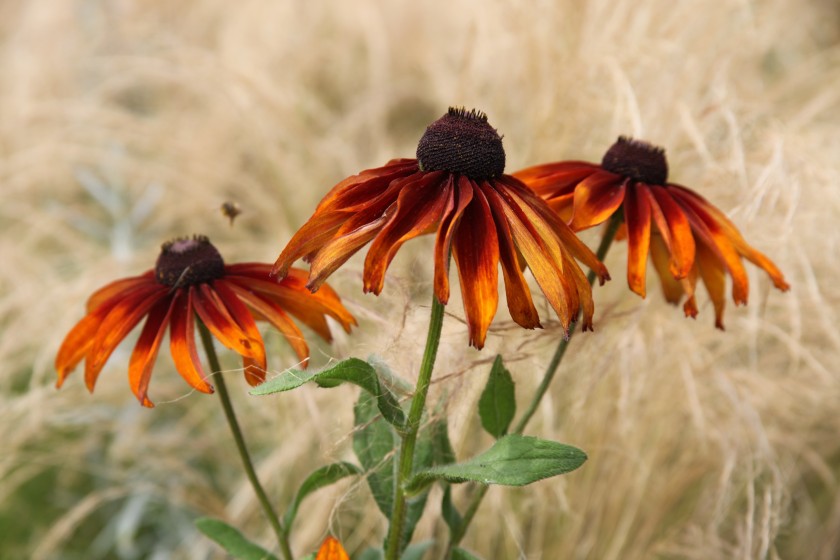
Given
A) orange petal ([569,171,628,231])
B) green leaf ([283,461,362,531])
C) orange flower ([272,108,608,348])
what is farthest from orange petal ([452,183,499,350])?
green leaf ([283,461,362,531])

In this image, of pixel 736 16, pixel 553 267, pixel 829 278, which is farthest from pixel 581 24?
pixel 553 267

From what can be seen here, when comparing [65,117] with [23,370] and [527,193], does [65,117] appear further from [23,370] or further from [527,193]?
[527,193]

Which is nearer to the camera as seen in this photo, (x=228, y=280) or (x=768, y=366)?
(x=228, y=280)

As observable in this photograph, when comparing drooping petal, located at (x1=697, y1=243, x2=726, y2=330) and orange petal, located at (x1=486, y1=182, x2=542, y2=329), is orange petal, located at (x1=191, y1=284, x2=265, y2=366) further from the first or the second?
drooping petal, located at (x1=697, y1=243, x2=726, y2=330)

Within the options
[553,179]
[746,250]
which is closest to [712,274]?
[746,250]

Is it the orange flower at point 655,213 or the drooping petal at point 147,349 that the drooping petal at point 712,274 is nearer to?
the orange flower at point 655,213
